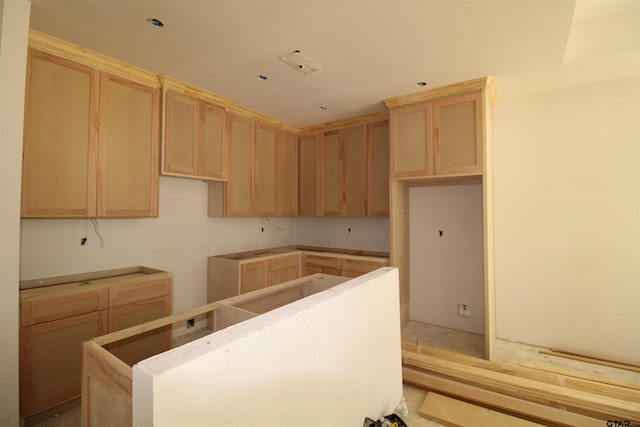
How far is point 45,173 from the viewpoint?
2.04 metres

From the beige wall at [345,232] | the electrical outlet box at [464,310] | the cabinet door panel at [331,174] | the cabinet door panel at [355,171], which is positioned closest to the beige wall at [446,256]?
the electrical outlet box at [464,310]

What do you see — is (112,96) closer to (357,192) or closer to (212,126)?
(212,126)

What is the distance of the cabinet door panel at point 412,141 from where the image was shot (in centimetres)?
297

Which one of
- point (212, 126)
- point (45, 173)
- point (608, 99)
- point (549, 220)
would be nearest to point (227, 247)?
point (212, 126)

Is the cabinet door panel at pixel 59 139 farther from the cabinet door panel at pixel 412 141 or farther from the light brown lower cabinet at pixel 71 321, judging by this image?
the cabinet door panel at pixel 412 141

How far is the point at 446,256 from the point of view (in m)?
3.51

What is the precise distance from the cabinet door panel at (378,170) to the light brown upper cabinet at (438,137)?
1.26 feet

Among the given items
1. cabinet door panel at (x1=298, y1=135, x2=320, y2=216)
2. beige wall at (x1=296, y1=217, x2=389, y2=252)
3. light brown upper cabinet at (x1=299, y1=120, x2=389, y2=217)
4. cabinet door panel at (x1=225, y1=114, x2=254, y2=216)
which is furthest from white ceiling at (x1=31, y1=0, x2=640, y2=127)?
beige wall at (x1=296, y1=217, x2=389, y2=252)

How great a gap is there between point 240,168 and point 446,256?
2.78 m

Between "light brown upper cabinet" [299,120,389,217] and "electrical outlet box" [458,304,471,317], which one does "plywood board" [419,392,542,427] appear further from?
"light brown upper cabinet" [299,120,389,217]

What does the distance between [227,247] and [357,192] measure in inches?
73.3

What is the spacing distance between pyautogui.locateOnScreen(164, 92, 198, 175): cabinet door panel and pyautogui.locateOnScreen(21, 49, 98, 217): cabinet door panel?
23.2 inches

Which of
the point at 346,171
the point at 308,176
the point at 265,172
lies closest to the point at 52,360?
the point at 265,172

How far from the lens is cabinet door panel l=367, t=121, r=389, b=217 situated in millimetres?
3559
